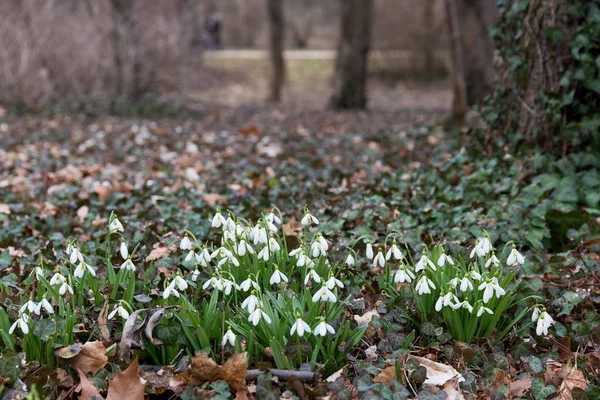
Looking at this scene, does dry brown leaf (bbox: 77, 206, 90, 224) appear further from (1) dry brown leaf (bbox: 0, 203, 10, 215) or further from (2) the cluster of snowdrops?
(2) the cluster of snowdrops

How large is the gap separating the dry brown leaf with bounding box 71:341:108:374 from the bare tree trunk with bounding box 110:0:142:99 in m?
10.5

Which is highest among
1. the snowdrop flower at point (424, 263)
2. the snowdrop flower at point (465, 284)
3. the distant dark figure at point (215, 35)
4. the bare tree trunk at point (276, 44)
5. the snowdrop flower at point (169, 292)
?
the snowdrop flower at point (424, 263)

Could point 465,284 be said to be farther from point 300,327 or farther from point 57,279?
point 57,279

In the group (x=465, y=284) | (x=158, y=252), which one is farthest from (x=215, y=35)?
(x=465, y=284)

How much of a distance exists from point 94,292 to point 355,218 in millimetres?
1799

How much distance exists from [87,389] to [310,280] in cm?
106

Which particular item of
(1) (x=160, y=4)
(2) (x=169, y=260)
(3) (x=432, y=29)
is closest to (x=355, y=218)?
(2) (x=169, y=260)

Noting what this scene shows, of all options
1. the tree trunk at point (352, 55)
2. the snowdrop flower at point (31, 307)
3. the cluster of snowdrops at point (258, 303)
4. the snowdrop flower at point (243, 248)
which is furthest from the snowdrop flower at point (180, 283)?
the tree trunk at point (352, 55)

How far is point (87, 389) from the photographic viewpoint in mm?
2238

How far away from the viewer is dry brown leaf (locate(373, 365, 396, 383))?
2352 millimetres

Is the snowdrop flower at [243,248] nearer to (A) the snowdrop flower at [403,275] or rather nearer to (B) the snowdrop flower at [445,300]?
(A) the snowdrop flower at [403,275]

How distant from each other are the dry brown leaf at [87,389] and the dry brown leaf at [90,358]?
67mm

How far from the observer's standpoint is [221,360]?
2.43 m

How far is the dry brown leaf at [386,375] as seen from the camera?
235cm
